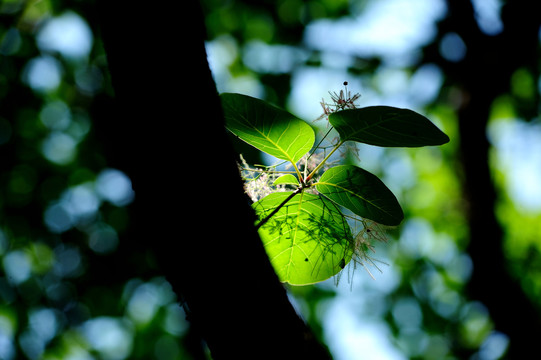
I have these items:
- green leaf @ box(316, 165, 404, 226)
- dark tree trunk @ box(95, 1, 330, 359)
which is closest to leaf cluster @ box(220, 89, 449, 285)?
green leaf @ box(316, 165, 404, 226)

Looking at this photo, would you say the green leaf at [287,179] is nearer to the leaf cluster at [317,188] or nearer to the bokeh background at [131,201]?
the leaf cluster at [317,188]

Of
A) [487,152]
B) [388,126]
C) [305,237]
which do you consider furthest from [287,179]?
[487,152]

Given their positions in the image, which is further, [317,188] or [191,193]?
[317,188]

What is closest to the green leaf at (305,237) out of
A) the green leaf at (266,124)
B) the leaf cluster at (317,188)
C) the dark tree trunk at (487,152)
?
the leaf cluster at (317,188)

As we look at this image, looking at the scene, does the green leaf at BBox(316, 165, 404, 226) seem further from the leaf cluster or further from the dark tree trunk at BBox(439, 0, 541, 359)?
the dark tree trunk at BBox(439, 0, 541, 359)

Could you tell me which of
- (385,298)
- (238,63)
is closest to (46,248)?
(238,63)

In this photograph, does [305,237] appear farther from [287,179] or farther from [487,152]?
[487,152]
